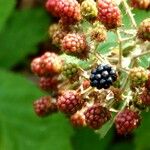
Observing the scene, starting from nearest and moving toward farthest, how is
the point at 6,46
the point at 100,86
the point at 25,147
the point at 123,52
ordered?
the point at 100,86, the point at 123,52, the point at 25,147, the point at 6,46

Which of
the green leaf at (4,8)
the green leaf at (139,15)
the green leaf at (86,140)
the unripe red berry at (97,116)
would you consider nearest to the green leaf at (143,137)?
the green leaf at (86,140)

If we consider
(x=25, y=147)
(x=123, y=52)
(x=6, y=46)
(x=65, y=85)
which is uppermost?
(x=123, y=52)

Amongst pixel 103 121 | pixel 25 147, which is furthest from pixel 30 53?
pixel 103 121

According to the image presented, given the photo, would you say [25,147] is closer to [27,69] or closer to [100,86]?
[27,69]

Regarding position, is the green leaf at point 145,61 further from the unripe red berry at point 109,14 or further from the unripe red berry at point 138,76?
the unripe red berry at point 109,14

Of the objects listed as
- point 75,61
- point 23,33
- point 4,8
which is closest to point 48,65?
point 75,61

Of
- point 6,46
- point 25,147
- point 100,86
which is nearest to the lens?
point 100,86

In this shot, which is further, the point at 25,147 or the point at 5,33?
the point at 5,33

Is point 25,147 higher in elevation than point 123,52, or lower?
lower
